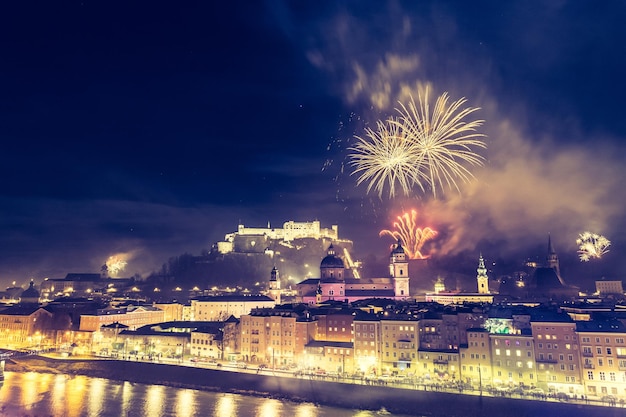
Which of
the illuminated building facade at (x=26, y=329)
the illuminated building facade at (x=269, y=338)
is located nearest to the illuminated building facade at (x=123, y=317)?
the illuminated building facade at (x=26, y=329)

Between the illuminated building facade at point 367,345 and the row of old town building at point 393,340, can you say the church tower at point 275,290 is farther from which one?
the illuminated building facade at point 367,345

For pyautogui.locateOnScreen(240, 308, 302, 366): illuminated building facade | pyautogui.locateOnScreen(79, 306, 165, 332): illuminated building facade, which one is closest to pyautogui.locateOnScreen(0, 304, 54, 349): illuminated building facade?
pyautogui.locateOnScreen(79, 306, 165, 332): illuminated building facade

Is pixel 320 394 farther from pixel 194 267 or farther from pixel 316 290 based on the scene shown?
pixel 194 267

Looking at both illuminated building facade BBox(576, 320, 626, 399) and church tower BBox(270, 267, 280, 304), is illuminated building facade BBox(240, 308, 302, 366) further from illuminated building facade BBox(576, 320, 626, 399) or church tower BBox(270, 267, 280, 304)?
church tower BBox(270, 267, 280, 304)

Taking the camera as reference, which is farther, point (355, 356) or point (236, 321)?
point (236, 321)

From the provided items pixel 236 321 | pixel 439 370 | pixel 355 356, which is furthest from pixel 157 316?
pixel 439 370

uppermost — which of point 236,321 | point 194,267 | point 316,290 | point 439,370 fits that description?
point 194,267
